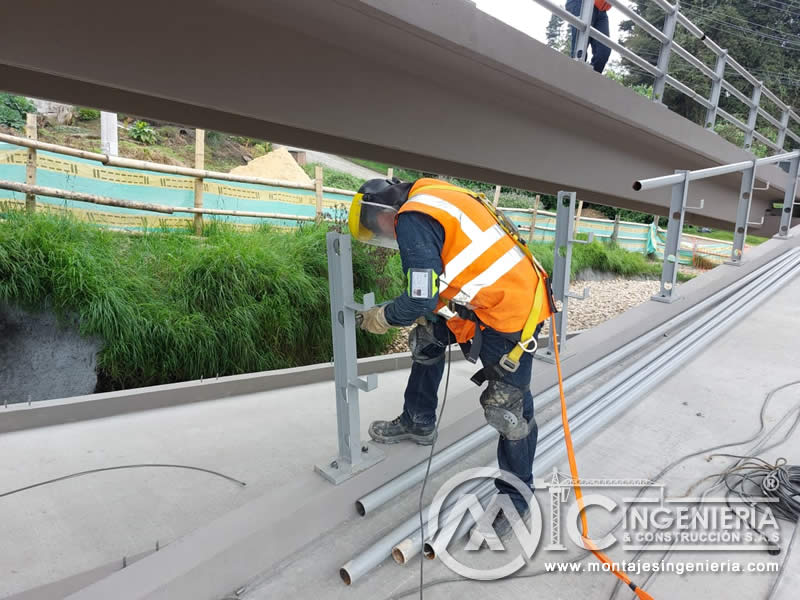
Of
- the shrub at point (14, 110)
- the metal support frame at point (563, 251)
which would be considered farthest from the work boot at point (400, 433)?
the shrub at point (14, 110)

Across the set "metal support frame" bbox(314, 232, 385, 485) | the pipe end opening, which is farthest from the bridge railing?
the pipe end opening

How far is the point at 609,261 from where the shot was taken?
1475cm

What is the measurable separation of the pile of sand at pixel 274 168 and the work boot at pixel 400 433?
11113 millimetres

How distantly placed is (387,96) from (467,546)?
2793 millimetres

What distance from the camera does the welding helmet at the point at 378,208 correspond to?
2166 millimetres

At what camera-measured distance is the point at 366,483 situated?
2.21 metres

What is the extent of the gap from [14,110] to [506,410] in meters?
13.2

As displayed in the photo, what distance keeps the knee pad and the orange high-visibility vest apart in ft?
0.85

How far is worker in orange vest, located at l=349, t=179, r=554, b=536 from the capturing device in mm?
1971

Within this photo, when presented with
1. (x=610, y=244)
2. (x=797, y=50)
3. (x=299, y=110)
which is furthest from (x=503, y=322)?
(x=797, y=50)

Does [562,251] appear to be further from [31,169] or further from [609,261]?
[609,261]

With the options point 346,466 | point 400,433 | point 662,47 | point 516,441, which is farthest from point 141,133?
point 516,441

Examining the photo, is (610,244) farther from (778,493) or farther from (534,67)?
(778,493)

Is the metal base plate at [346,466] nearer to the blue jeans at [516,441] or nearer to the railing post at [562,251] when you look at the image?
the blue jeans at [516,441]
